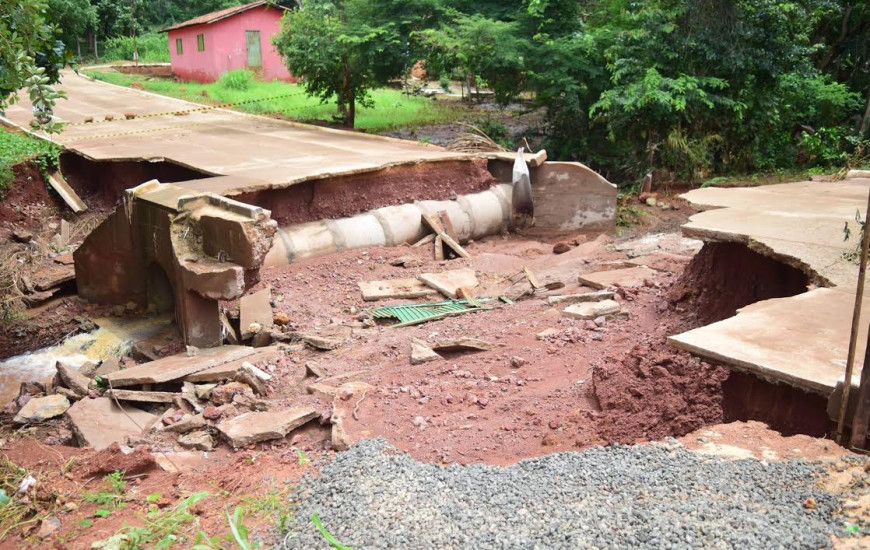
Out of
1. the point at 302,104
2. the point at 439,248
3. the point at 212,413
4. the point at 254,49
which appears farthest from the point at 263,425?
the point at 254,49

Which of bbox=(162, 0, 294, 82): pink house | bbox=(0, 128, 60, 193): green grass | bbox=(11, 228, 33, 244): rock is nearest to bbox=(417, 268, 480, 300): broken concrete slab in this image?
bbox=(11, 228, 33, 244): rock

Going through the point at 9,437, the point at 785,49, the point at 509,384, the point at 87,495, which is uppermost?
the point at 785,49

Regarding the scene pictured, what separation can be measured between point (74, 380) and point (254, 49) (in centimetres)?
2306

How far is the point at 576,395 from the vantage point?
4781 mm

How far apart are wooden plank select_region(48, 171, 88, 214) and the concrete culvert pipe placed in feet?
14.2

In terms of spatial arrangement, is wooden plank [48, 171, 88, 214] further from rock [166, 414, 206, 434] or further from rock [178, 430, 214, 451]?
rock [178, 430, 214, 451]

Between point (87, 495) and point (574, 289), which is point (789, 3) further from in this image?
point (87, 495)

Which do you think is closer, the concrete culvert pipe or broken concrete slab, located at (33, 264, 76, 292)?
the concrete culvert pipe

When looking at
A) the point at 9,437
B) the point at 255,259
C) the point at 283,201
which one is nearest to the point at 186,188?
the point at 283,201

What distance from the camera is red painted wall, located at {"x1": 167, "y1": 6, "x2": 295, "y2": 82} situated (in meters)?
26.7

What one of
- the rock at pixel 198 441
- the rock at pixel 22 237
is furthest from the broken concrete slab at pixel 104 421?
the rock at pixel 22 237

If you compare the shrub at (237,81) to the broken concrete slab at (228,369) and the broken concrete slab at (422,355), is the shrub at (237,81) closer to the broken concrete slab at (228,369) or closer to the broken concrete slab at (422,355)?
the broken concrete slab at (228,369)

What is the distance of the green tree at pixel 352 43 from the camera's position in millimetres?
14555

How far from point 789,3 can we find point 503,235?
6.18 m
